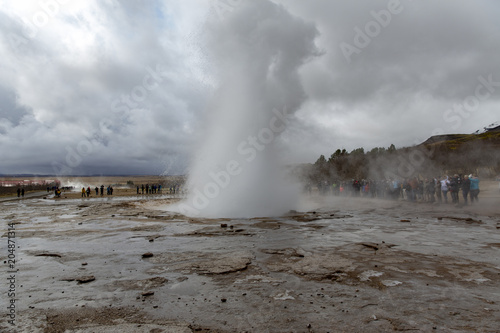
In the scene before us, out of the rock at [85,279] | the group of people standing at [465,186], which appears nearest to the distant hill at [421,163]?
the group of people standing at [465,186]

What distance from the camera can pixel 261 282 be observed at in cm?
499

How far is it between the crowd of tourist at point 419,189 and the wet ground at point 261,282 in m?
9.06

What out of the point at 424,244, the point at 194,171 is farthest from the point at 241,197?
the point at 424,244

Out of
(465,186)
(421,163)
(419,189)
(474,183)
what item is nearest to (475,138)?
(421,163)

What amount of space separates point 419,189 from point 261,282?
19.4m

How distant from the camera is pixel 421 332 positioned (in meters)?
3.25

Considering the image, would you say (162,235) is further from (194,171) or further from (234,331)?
(194,171)

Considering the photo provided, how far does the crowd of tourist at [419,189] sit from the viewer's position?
1702 centimetres

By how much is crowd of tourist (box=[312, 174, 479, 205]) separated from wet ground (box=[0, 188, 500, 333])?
9064mm

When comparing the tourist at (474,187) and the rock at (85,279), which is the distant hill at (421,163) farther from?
the rock at (85,279)

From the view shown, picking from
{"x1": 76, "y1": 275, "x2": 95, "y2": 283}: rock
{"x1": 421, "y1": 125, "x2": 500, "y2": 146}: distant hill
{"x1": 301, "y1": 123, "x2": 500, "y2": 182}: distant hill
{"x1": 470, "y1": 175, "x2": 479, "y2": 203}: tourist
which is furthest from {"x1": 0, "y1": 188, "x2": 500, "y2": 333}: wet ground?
{"x1": 421, "y1": 125, "x2": 500, "y2": 146}: distant hill

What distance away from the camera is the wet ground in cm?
358

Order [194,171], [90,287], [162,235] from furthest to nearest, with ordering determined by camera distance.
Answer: [194,171] → [162,235] → [90,287]

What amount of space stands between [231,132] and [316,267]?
13713 mm
